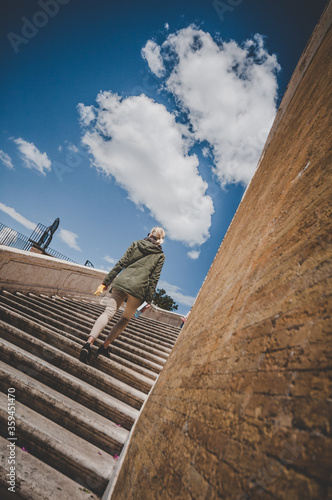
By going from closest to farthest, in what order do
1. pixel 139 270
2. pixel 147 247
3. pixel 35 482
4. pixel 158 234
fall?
pixel 35 482 → pixel 139 270 → pixel 147 247 → pixel 158 234

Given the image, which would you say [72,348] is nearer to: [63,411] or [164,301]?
[63,411]

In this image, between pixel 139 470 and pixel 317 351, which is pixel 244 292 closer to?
pixel 317 351

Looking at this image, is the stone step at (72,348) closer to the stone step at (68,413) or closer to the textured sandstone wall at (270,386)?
the stone step at (68,413)

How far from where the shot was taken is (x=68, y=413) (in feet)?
6.52

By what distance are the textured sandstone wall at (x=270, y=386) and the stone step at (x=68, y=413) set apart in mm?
853

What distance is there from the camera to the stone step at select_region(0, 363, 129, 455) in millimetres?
1927

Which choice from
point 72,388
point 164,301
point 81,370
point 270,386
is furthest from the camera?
point 164,301

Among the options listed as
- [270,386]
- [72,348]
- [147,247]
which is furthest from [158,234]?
[270,386]

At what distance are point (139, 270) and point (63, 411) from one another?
5.37ft

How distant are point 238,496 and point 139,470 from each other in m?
0.89

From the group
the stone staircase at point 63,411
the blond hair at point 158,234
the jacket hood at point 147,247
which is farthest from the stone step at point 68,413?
the blond hair at point 158,234

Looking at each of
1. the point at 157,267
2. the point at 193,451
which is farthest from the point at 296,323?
the point at 157,267

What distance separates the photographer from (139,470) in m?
1.15

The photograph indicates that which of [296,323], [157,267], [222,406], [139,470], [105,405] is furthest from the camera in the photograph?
[157,267]
